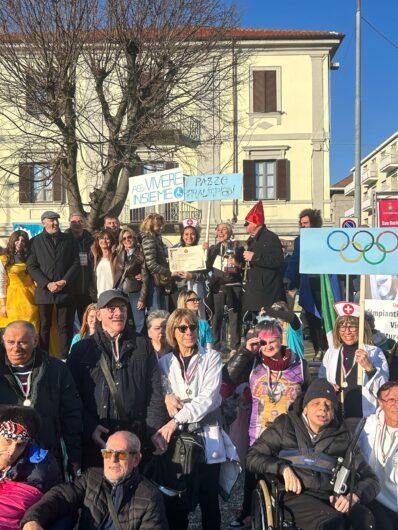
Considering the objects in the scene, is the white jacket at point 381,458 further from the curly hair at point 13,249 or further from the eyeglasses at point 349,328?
the curly hair at point 13,249

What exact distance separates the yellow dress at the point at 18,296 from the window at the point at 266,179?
22.2 m

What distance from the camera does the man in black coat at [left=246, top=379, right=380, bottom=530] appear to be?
3.82 meters

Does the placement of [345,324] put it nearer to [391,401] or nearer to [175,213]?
[391,401]

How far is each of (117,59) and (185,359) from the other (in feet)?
46.1

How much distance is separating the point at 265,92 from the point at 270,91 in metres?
0.24

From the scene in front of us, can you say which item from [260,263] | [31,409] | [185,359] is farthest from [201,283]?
[31,409]

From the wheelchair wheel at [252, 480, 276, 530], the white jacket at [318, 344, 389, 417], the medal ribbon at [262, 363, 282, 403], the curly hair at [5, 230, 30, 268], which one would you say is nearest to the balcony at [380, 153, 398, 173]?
the curly hair at [5, 230, 30, 268]

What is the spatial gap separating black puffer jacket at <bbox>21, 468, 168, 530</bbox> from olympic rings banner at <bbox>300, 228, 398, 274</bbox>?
2.40m

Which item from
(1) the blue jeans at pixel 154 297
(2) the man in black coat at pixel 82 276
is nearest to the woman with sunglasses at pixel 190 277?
(1) the blue jeans at pixel 154 297

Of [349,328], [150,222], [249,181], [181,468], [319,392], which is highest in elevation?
[249,181]

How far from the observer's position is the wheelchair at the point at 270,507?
3715mm

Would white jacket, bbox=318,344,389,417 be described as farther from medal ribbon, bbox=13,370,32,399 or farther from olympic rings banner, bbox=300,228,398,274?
medal ribbon, bbox=13,370,32,399

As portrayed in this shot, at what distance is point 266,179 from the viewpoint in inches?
1190

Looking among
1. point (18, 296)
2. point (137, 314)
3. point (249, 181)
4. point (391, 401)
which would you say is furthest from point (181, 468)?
point (249, 181)
